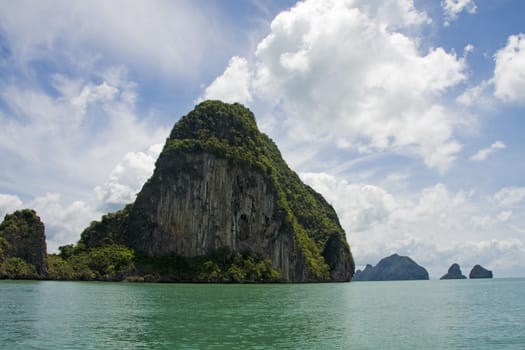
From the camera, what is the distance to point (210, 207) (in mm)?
128250

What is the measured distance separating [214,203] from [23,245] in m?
45.9

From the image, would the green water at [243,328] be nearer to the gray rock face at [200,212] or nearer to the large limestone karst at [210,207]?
the gray rock face at [200,212]

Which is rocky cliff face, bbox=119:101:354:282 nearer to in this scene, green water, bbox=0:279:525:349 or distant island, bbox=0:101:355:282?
distant island, bbox=0:101:355:282

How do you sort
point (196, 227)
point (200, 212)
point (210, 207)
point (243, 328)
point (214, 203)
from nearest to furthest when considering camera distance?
1. point (243, 328)
2. point (200, 212)
3. point (196, 227)
4. point (210, 207)
5. point (214, 203)

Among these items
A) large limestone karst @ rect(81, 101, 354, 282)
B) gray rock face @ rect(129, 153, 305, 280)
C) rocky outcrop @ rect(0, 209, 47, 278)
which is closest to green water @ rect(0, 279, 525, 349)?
rocky outcrop @ rect(0, 209, 47, 278)

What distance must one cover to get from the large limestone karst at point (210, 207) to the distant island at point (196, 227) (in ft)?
0.86

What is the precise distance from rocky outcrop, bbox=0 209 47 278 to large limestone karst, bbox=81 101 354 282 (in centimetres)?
2318

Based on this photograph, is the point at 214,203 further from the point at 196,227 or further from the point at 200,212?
the point at 196,227

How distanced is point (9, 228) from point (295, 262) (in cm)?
7474

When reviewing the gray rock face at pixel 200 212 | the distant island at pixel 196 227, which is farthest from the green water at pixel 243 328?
the gray rock face at pixel 200 212

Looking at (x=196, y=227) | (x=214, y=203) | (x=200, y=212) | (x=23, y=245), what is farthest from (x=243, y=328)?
(x=214, y=203)

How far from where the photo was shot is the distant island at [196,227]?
12012 centimetres

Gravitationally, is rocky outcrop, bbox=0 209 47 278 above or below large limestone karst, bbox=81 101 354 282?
below

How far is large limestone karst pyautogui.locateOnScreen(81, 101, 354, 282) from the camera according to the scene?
127 meters
